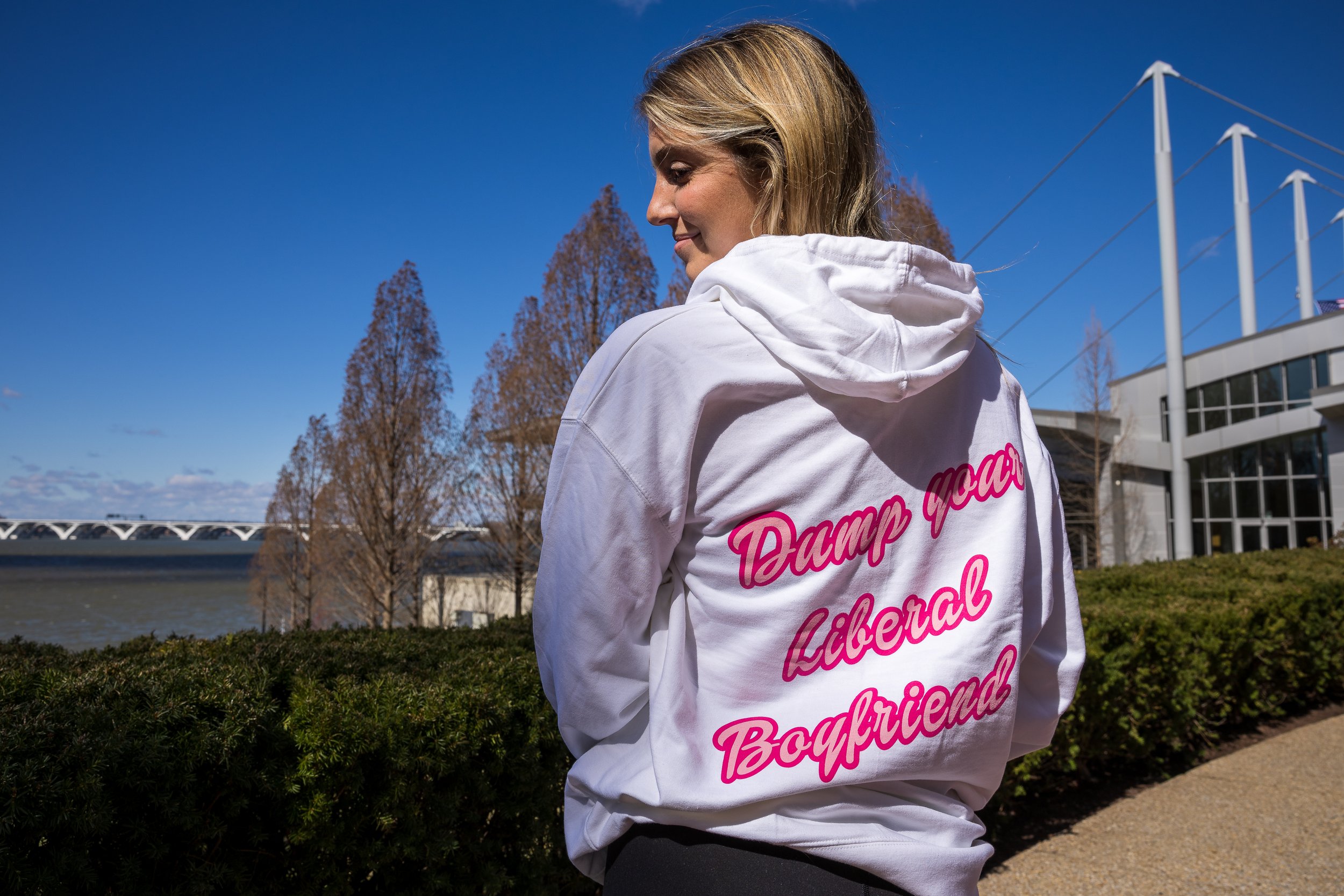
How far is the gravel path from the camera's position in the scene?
427cm

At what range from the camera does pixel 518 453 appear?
18938 millimetres

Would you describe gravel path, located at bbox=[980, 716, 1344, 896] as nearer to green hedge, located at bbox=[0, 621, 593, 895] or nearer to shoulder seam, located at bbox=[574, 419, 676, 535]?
green hedge, located at bbox=[0, 621, 593, 895]

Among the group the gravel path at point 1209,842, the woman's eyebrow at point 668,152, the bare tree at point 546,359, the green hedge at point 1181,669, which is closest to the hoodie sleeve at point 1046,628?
the woman's eyebrow at point 668,152

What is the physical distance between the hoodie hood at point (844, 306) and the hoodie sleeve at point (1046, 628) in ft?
0.97

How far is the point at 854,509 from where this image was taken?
1.01 metres

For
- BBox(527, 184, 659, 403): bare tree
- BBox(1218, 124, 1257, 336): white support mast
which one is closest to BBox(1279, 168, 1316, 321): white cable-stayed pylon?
BBox(1218, 124, 1257, 336): white support mast

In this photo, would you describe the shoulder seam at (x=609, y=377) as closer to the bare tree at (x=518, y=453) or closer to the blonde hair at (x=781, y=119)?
the blonde hair at (x=781, y=119)

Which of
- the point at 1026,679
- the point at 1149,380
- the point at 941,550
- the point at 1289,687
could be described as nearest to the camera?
the point at 941,550

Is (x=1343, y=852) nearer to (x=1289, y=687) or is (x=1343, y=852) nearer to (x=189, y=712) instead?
(x=1289, y=687)

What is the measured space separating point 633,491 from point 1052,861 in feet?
15.8

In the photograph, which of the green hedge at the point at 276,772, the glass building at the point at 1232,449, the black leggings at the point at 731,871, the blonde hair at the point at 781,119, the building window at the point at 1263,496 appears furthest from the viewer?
the building window at the point at 1263,496

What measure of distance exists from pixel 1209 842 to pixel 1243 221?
1494 inches

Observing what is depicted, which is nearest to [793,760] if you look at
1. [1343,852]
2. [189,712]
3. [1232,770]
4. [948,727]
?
[948,727]

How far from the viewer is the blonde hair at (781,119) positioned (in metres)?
1.12
